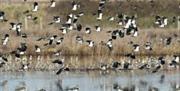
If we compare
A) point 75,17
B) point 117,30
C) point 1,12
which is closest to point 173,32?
point 117,30

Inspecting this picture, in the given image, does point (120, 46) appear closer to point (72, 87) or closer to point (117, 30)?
point (117, 30)

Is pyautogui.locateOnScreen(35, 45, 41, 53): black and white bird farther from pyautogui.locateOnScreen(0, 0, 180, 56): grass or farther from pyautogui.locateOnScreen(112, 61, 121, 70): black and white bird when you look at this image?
pyautogui.locateOnScreen(112, 61, 121, 70): black and white bird

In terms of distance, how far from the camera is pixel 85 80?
166 feet

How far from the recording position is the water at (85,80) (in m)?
48.5

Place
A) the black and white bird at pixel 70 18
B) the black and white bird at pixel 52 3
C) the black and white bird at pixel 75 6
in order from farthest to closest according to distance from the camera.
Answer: the black and white bird at pixel 52 3, the black and white bird at pixel 75 6, the black and white bird at pixel 70 18

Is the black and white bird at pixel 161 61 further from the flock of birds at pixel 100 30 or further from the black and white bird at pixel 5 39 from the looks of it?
the black and white bird at pixel 5 39

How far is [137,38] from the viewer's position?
58.5m

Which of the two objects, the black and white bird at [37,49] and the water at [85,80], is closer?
the water at [85,80]

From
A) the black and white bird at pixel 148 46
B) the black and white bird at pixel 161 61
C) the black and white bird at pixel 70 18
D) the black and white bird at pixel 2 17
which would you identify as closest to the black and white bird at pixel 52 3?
the black and white bird at pixel 70 18

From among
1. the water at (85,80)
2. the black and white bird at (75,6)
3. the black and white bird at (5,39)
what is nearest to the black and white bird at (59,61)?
the water at (85,80)

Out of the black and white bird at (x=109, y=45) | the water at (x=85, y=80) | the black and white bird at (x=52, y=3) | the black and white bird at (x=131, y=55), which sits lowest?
the water at (x=85, y=80)

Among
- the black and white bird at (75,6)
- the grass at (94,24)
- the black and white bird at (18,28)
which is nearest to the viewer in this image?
the grass at (94,24)

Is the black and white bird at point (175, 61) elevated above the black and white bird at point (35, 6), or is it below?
below

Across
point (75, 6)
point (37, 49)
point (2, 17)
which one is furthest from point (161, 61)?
point (2, 17)
